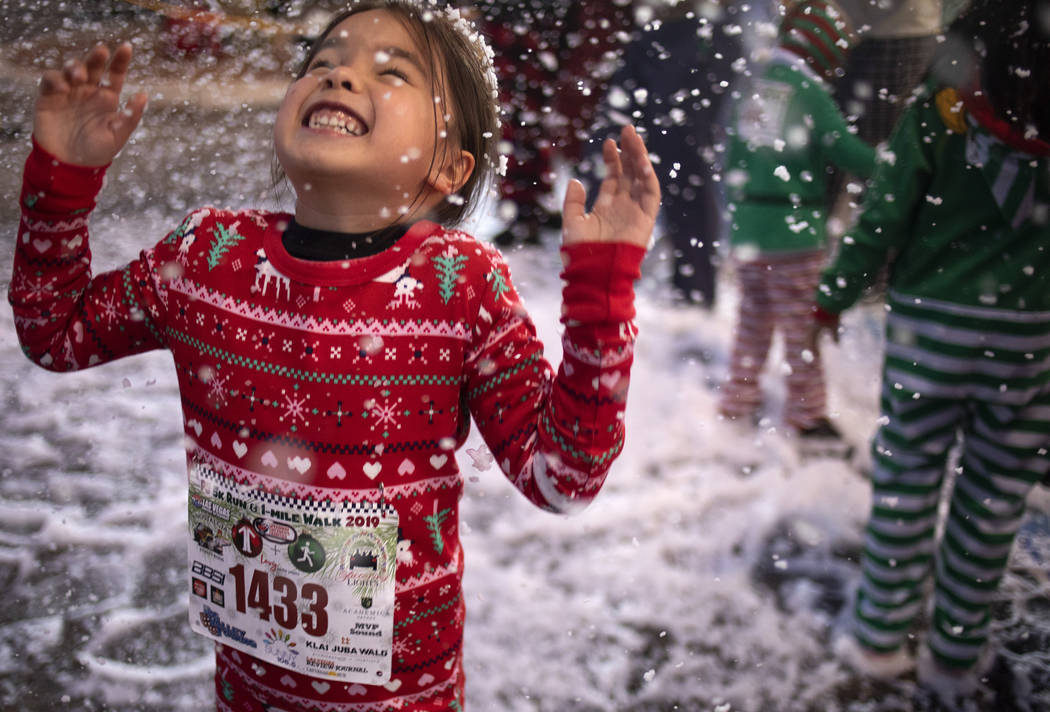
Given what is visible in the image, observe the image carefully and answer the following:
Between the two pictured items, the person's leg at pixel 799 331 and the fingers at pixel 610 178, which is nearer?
the fingers at pixel 610 178

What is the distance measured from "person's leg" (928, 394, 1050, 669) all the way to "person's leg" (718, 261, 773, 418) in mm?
512

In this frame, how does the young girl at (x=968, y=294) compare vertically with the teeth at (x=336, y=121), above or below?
below

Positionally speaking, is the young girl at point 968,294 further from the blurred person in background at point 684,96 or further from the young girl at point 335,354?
the young girl at point 335,354

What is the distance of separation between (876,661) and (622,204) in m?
1.23

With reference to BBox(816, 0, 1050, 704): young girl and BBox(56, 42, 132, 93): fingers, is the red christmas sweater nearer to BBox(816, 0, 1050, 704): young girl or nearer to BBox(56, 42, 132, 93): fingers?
BBox(56, 42, 132, 93): fingers

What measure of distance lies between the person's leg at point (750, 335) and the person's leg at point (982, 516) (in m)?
0.51

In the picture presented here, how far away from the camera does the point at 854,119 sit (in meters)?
1.28

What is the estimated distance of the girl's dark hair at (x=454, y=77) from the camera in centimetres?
72

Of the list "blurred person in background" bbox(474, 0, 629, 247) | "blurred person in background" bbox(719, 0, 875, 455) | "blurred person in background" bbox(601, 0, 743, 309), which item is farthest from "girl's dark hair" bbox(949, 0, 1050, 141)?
"blurred person in background" bbox(474, 0, 629, 247)

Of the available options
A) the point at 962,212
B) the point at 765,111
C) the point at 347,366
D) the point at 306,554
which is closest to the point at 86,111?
the point at 347,366

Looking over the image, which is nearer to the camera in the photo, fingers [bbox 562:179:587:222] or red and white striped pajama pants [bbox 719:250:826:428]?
fingers [bbox 562:179:587:222]

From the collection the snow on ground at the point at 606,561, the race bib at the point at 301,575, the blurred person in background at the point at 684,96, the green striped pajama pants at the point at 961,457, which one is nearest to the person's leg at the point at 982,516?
the green striped pajama pants at the point at 961,457

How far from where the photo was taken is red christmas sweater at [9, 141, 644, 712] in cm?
65

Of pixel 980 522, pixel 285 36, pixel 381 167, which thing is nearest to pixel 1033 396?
pixel 980 522
